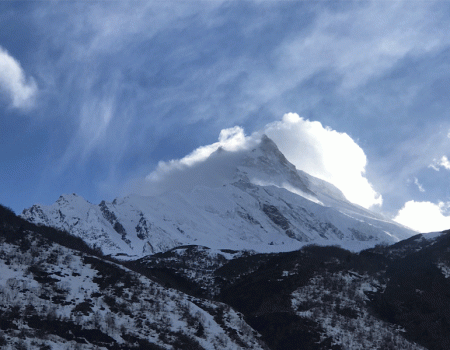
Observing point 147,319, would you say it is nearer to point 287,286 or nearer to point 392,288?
point 287,286

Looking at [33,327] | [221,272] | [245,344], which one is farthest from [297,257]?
[33,327]

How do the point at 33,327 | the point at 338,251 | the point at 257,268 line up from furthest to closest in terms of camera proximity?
the point at 338,251 < the point at 257,268 < the point at 33,327

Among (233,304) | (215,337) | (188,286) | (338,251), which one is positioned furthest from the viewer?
(338,251)

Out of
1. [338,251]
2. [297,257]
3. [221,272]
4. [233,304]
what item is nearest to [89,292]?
[233,304]

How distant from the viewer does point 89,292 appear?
105312 mm

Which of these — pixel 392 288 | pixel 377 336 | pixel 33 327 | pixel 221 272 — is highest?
pixel 221 272

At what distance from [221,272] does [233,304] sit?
3803cm

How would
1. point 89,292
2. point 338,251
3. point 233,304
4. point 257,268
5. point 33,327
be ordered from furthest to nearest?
point 338,251, point 257,268, point 233,304, point 89,292, point 33,327

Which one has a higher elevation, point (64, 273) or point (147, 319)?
point (64, 273)

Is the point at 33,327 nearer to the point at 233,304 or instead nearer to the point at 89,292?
the point at 89,292

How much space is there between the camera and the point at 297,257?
17438 centimetres

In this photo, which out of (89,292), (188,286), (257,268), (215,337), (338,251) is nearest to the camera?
(215,337)

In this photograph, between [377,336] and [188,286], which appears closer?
[377,336]

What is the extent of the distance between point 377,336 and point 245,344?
96.4ft
